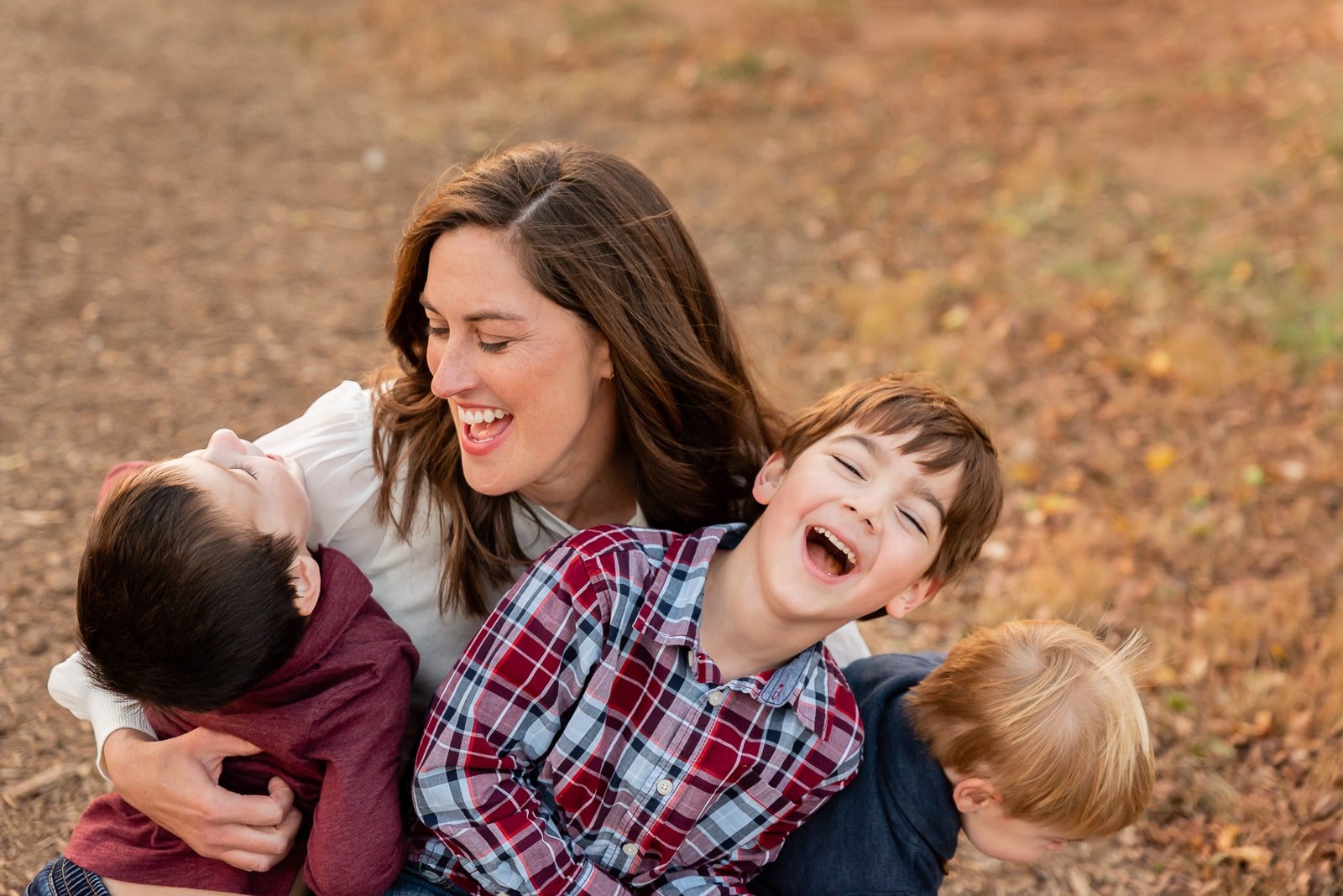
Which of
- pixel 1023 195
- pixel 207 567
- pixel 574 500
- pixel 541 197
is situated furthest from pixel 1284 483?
pixel 207 567

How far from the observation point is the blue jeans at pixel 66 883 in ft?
8.04

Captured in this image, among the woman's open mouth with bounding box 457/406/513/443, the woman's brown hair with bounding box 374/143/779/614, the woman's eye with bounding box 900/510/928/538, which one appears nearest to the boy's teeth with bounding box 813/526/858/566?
the woman's eye with bounding box 900/510/928/538

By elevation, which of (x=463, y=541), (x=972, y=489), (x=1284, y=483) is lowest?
(x=1284, y=483)

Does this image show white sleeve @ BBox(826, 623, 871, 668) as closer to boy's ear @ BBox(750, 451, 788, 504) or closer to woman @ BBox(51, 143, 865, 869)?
woman @ BBox(51, 143, 865, 869)

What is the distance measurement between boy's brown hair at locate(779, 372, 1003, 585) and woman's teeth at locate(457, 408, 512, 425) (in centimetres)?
67

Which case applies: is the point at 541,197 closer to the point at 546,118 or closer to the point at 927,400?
the point at 927,400

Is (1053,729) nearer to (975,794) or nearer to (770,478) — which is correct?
(975,794)

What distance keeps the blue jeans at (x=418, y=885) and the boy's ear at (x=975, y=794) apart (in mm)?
1101

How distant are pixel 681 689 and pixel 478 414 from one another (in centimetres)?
75

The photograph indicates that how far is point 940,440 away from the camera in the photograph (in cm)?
254

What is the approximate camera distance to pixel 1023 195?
7.30 metres

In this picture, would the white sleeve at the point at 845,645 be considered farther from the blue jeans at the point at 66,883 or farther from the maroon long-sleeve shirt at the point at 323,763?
the blue jeans at the point at 66,883

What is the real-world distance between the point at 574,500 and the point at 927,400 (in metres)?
0.94

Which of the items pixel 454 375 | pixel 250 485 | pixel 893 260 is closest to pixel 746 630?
pixel 454 375
